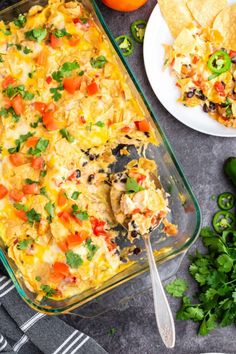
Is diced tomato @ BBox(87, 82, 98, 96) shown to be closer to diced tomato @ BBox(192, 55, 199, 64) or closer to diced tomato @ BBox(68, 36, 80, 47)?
diced tomato @ BBox(68, 36, 80, 47)

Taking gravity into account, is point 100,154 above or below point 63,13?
below

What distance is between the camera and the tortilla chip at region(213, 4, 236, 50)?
12.3 feet

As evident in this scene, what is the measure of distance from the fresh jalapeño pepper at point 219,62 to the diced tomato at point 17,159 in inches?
52.7

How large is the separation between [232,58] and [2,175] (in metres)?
1.63

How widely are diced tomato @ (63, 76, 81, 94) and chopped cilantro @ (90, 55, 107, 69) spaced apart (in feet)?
0.38

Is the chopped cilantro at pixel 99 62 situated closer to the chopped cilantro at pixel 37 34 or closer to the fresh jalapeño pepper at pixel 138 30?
the chopped cilantro at pixel 37 34

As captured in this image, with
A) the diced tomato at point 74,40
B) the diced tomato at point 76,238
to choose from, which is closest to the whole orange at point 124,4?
the diced tomato at point 74,40

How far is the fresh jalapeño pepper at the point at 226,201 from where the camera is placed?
13.0 feet

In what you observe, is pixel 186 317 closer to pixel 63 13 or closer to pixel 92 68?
pixel 92 68

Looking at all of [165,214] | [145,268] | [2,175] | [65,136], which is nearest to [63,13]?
[65,136]

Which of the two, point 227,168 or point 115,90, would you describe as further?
point 227,168

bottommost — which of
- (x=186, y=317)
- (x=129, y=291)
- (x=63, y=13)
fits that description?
(x=186, y=317)

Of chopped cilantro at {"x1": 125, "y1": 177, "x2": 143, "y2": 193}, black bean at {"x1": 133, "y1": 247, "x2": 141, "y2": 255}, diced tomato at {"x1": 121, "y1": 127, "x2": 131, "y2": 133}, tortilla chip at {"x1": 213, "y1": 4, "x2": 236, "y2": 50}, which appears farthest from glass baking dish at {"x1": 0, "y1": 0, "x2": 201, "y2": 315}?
tortilla chip at {"x1": 213, "y1": 4, "x2": 236, "y2": 50}

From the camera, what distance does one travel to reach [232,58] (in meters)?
3.79
